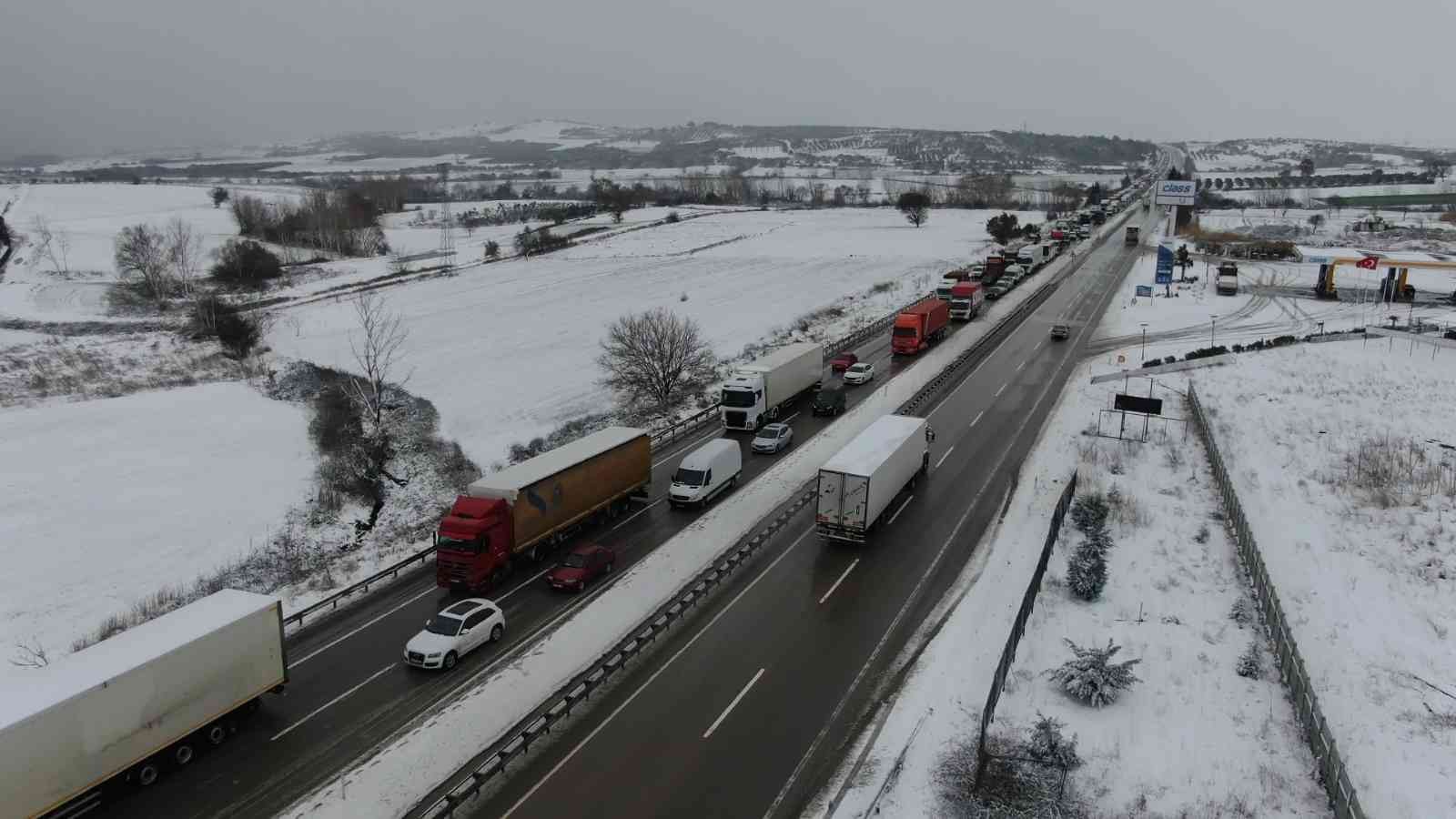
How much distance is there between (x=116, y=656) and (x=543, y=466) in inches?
572

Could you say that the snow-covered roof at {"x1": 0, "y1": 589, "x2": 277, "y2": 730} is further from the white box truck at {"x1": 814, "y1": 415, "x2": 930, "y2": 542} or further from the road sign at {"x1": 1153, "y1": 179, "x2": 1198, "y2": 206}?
the road sign at {"x1": 1153, "y1": 179, "x2": 1198, "y2": 206}

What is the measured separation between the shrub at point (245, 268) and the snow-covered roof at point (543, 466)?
82.9 metres

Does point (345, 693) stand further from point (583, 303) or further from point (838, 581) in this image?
point (583, 303)

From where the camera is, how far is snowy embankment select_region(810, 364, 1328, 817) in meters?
18.1

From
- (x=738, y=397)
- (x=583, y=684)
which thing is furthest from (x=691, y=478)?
(x=583, y=684)

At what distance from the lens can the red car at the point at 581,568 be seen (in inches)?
1101

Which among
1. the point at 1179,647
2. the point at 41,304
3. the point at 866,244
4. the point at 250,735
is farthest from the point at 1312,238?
the point at 41,304

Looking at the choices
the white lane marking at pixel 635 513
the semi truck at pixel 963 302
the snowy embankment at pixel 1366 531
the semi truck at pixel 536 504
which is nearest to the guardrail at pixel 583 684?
the white lane marking at pixel 635 513

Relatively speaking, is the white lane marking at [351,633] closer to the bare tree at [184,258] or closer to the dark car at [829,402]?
the dark car at [829,402]

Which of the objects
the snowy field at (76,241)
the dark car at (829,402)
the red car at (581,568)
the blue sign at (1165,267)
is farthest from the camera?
Result: the snowy field at (76,241)

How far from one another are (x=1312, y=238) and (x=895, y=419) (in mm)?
119202

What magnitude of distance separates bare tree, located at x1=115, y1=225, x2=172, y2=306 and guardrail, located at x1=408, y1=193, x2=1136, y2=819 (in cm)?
8232

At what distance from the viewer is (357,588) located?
2811 cm

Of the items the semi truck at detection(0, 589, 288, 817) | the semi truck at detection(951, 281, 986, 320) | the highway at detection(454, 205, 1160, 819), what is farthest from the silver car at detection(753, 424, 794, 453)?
the semi truck at detection(951, 281, 986, 320)
